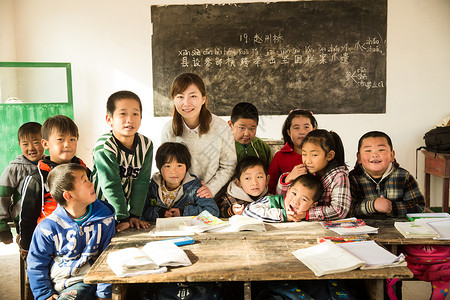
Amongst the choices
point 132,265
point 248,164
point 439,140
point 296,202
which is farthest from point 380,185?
point 439,140

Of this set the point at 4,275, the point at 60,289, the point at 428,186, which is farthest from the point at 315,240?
the point at 428,186

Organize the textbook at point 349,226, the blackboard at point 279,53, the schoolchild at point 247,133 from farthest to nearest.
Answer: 1. the blackboard at point 279,53
2. the schoolchild at point 247,133
3. the textbook at point 349,226

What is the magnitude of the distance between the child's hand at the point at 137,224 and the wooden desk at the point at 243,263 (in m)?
0.14

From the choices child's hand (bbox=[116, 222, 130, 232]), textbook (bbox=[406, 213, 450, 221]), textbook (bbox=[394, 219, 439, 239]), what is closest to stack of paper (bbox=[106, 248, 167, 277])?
child's hand (bbox=[116, 222, 130, 232])

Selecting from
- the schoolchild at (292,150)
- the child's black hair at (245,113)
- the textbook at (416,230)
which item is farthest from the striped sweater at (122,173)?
the textbook at (416,230)

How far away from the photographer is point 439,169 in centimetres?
431

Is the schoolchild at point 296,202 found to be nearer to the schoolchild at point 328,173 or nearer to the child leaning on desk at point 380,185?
the schoolchild at point 328,173

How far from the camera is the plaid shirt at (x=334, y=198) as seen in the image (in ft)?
7.21

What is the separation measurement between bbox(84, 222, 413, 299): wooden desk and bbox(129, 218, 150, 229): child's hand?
0.14 m

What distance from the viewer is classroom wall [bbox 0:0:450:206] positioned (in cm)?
483

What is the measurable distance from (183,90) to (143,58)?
8.92 feet

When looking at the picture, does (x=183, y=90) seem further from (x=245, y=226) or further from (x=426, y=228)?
(x=426, y=228)

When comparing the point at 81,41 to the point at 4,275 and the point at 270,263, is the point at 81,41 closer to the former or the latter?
the point at 4,275

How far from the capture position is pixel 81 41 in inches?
195
